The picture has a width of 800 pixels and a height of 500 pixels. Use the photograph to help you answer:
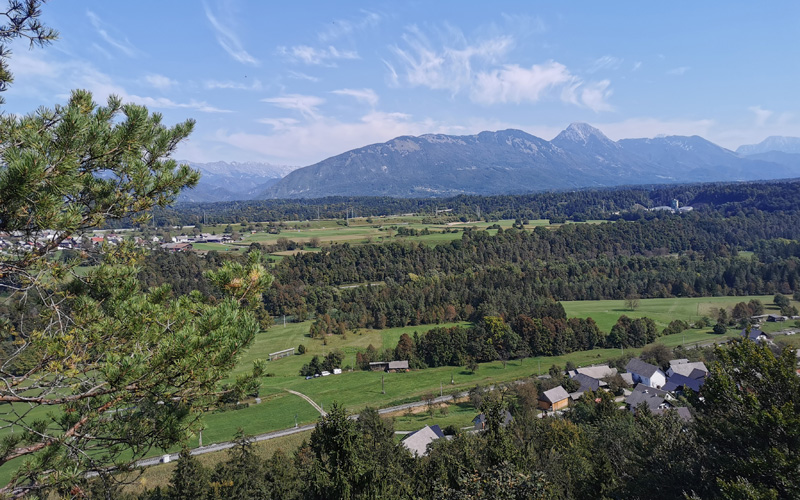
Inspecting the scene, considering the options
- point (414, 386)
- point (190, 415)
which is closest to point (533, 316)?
point (414, 386)

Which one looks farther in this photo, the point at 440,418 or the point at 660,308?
the point at 660,308

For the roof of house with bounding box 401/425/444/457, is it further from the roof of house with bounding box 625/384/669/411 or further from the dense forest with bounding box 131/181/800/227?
the dense forest with bounding box 131/181/800/227

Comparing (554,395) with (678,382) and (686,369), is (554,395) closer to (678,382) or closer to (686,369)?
(678,382)

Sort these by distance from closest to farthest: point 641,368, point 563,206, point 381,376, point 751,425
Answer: point 751,425 → point 641,368 → point 381,376 → point 563,206

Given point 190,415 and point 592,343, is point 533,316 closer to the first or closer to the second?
point 592,343

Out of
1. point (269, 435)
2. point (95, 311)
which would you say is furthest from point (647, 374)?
point (95, 311)

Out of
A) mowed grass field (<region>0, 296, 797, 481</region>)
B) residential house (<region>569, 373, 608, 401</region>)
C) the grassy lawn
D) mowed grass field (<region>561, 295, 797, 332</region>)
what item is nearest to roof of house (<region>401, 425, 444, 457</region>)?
the grassy lawn
